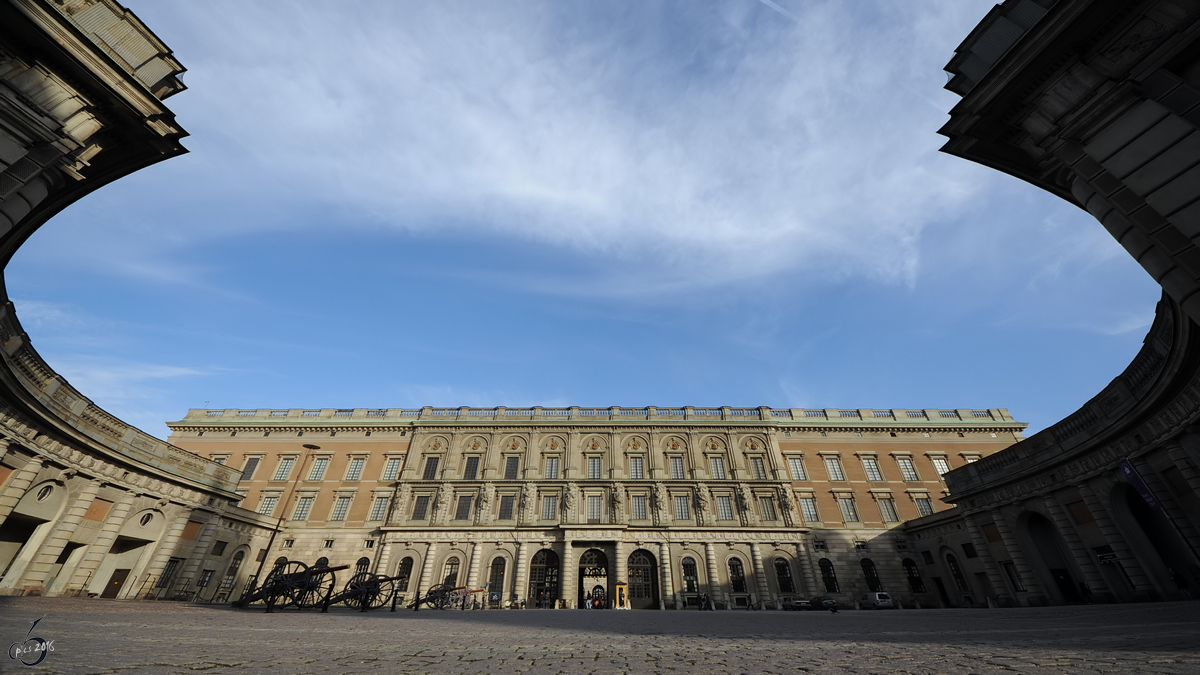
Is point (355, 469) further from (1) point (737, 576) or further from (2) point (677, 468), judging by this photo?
(1) point (737, 576)

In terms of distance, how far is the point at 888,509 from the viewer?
103ft

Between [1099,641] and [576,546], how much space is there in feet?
91.5

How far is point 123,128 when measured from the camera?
27.1 feet

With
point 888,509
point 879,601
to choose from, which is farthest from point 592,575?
point 888,509

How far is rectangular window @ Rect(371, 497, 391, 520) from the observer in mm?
31766

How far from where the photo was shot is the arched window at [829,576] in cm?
2858

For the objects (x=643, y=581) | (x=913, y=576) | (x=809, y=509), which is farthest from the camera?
(x=809, y=509)

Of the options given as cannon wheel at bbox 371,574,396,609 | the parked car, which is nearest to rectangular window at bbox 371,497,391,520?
cannon wheel at bbox 371,574,396,609

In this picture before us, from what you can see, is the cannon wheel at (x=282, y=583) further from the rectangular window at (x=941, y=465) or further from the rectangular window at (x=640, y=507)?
the rectangular window at (x=941, y=465)

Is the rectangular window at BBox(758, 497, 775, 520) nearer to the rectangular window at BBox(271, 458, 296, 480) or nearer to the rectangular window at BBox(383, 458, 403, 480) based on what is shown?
the rectangular window at BBox(383, 458, 403, 480)

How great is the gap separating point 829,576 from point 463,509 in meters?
24.5

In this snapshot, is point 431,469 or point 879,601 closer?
point 879,601

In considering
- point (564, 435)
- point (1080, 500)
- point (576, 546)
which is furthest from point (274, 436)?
point (1080, 500)

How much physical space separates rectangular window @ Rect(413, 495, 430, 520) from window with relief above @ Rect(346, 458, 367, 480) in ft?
17.0
